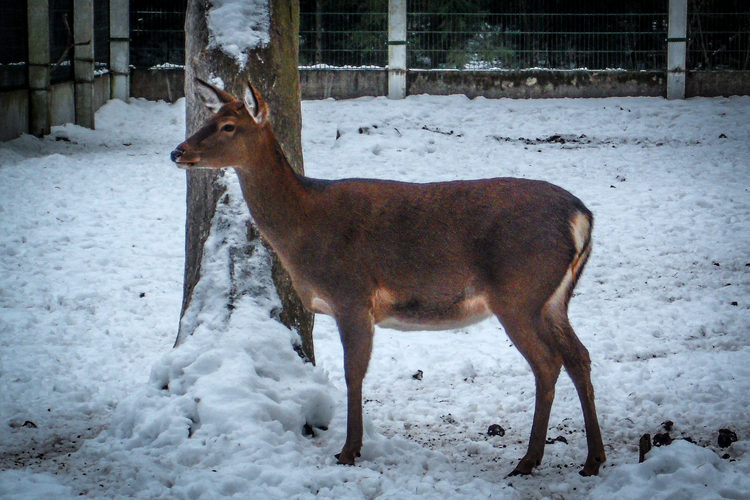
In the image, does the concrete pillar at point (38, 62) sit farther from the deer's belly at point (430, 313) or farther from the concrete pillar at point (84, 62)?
the deer's belly at point (430, 313)

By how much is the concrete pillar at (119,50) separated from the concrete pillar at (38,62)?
151 inches

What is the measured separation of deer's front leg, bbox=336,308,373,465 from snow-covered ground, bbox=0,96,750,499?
14cm

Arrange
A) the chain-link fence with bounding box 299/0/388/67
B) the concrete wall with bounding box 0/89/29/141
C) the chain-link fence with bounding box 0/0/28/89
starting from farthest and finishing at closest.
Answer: the chain-link fence with bounding box 299/0/388/67 < the chain-link fence with bounding box 0/0/28/89 < the concrete wall with bounding box 0/89/29/141

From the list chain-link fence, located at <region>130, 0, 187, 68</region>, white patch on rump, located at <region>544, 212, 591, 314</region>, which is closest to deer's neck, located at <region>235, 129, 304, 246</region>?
white patch on rump, located at <region>544, 212, 591, 314</region>

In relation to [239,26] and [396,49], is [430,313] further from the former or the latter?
[396,49]

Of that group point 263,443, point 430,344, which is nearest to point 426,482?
point 263,443

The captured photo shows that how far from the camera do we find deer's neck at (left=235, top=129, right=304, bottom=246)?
4.88 m

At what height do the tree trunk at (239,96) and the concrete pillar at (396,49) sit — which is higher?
the concrete pillar at (396,49)

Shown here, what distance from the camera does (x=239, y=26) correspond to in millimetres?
5637

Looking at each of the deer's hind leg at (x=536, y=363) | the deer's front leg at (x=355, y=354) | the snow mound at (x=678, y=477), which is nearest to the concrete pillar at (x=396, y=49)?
the deer's front leg at (x=355, y=354)

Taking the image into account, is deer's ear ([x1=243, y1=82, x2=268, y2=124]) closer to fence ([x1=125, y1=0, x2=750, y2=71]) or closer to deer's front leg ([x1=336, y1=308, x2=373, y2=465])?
deer's front leg ([x1=336, y1=308, x2=373, y2=465])

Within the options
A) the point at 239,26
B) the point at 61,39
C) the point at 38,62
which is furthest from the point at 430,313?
the point at 61,39

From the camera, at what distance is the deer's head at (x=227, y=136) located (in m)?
4.69

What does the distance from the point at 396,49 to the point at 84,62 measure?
18.4 ft
